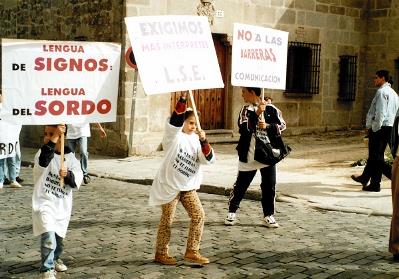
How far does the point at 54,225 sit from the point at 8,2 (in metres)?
13.4

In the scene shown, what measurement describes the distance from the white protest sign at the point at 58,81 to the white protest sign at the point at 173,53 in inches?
10.4

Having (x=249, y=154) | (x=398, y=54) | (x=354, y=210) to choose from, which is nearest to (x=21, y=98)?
(x=249, y=154)

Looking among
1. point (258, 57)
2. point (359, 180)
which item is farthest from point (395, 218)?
point (359, 180)

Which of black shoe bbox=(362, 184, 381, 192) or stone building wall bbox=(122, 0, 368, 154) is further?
stone building wall bbox=(122, 0, 368, 154)

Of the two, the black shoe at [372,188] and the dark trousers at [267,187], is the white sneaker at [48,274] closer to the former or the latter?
the dark trousers at [267,187]

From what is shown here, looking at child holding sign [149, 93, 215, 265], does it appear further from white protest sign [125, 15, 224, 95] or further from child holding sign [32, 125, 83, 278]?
child holding sign [32, 125, 83, 278]

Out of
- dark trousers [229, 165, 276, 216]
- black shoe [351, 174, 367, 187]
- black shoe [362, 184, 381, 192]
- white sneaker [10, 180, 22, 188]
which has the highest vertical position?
dark trousers [229, 165, 276, 216]

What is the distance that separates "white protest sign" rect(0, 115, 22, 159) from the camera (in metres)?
9.50

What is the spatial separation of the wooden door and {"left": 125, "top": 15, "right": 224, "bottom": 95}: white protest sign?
889cm

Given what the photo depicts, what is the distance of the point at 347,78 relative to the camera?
60.5ft

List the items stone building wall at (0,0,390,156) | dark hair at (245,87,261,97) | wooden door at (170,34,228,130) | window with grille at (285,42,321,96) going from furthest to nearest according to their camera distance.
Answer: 1. window with grille at (285,42,321,96)
2. wooden door at (170,34,228,130)
3. stone building wall at (0,0,390,156)
4. dark hair at (245,87,261,97)

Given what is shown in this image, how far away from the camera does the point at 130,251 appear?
5.85 meters

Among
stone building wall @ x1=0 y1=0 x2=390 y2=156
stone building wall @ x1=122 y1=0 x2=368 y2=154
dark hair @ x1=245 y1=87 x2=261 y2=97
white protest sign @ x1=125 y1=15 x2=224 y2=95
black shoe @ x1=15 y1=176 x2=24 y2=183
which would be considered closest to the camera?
white protest sign @ x1=125 y1=15 x2=224 y2=95

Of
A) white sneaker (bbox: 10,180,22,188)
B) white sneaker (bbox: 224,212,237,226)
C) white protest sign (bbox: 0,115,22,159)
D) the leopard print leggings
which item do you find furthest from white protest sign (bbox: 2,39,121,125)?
white sneaker (bbox: 10,180,22,188)
